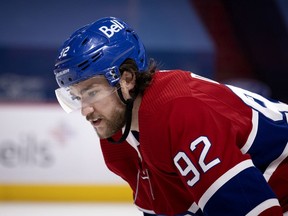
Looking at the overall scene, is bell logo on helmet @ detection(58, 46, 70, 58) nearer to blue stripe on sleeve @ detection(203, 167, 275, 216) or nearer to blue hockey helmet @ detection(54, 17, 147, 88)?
blue hockey helmet @ detection(54, 17, 147, 88)

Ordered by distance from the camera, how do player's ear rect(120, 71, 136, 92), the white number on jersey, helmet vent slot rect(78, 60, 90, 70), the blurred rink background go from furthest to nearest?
the blurred rink background → player's ear rect(120, 71, 136, 92) → helmet vent slot rect(78, 60, 90, 70) → the white number on jersey

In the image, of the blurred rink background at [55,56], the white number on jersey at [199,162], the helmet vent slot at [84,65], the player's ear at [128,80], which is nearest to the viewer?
the white number on jersey at [199,162]

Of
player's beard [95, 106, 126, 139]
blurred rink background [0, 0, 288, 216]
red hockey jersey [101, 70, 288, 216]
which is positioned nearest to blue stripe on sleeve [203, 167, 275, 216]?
red hockey jersey [101, 70, 288, 216]

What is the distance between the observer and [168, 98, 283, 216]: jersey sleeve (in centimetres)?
170

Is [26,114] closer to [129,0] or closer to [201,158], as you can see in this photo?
[129,0]

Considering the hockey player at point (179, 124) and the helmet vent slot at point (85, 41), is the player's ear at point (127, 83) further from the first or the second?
the helmet vent slot at point (85, 41)

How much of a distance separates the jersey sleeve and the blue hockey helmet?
0.26 metres

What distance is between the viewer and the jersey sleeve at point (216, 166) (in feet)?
5.57

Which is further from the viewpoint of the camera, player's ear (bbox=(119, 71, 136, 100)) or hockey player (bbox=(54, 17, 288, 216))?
player's ear (bbox=(119, 71, 136, 100))

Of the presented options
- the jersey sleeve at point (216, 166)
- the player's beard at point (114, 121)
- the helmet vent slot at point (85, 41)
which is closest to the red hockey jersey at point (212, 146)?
the jersey sleeve at point (216, 166)

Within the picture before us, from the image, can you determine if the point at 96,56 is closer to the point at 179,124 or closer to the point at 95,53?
the point at 95,53

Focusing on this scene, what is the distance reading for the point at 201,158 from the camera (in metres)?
1.70

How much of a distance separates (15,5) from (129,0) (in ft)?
2.98

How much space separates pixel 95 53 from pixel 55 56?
3.68 metres
